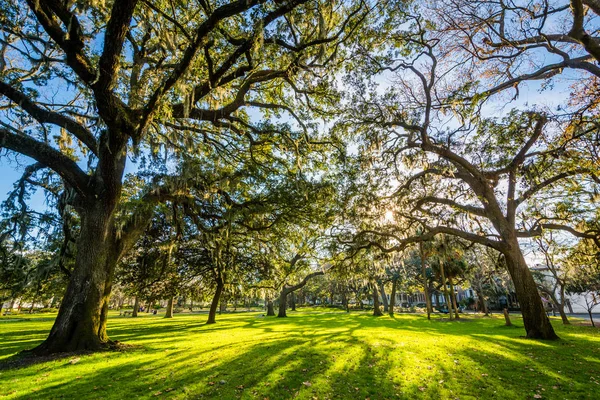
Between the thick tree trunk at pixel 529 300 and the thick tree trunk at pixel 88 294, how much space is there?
14.1m

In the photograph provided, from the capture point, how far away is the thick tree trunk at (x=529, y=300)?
1006 centimetres

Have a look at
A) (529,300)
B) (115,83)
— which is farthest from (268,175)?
(529,300)

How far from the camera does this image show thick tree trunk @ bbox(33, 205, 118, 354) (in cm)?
710

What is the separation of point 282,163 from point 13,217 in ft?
31.6

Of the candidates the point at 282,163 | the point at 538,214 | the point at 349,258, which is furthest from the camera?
the point at 349,258

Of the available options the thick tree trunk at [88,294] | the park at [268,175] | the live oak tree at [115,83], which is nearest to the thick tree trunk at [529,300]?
the park at [268,175]

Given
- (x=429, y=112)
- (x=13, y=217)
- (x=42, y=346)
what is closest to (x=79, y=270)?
(x=42, y=346)

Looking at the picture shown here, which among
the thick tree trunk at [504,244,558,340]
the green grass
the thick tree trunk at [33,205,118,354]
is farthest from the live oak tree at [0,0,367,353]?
the thick tree trunk at [504,244,558,340]

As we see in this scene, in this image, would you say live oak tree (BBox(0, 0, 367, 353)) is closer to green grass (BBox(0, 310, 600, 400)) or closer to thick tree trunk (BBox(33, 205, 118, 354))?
→ thick tree trunk (BBox(33, 205, 118, 354))

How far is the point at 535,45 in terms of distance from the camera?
237 inches

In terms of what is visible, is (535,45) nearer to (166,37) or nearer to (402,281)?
(166,37)

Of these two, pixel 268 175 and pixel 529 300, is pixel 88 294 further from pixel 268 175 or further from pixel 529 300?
pixel 529 300

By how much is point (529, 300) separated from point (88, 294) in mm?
14575

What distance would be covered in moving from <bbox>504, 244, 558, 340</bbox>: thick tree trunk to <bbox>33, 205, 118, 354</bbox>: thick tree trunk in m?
14.1
